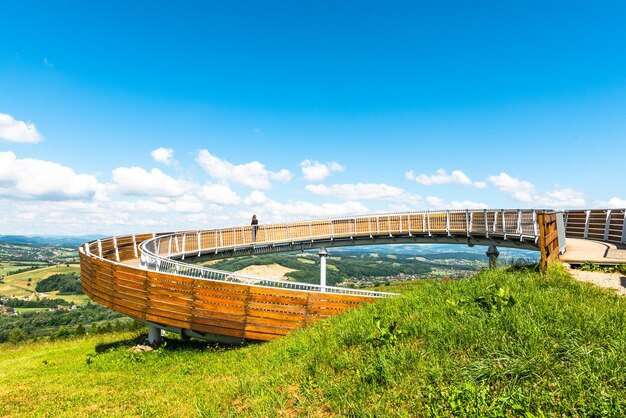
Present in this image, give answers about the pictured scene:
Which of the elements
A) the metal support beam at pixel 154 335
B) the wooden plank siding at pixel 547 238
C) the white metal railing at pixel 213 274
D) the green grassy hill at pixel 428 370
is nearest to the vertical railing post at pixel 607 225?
the wooden plank siding at pixel 547 238

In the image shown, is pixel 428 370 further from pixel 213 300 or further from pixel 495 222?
pixel 495 222

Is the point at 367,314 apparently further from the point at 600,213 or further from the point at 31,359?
the point at 600,213

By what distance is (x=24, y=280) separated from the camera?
144875mm

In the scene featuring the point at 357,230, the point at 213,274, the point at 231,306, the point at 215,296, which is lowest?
the point at 231,306

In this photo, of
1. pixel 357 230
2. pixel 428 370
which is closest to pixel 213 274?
pixel 428 370

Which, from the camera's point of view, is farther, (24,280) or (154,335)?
(24,280)

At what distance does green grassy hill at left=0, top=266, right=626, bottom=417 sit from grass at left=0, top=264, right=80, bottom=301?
14351 centimetres

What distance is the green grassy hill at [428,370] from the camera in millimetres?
3449

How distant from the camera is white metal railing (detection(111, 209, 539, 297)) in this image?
18828 millimetres

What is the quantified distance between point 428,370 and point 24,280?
191m

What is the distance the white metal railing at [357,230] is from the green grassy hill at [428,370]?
32.6 feet

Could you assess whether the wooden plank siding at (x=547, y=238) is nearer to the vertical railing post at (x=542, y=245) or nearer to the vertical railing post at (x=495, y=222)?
the vertical railing post at (x=542, y=245)

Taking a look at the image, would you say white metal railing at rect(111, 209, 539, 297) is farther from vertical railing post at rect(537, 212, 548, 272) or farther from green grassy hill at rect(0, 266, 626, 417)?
green grassy hill at rect(0, 266, 626, 417)

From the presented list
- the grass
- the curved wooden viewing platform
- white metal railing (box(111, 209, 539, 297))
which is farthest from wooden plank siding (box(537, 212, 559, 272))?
the grass
